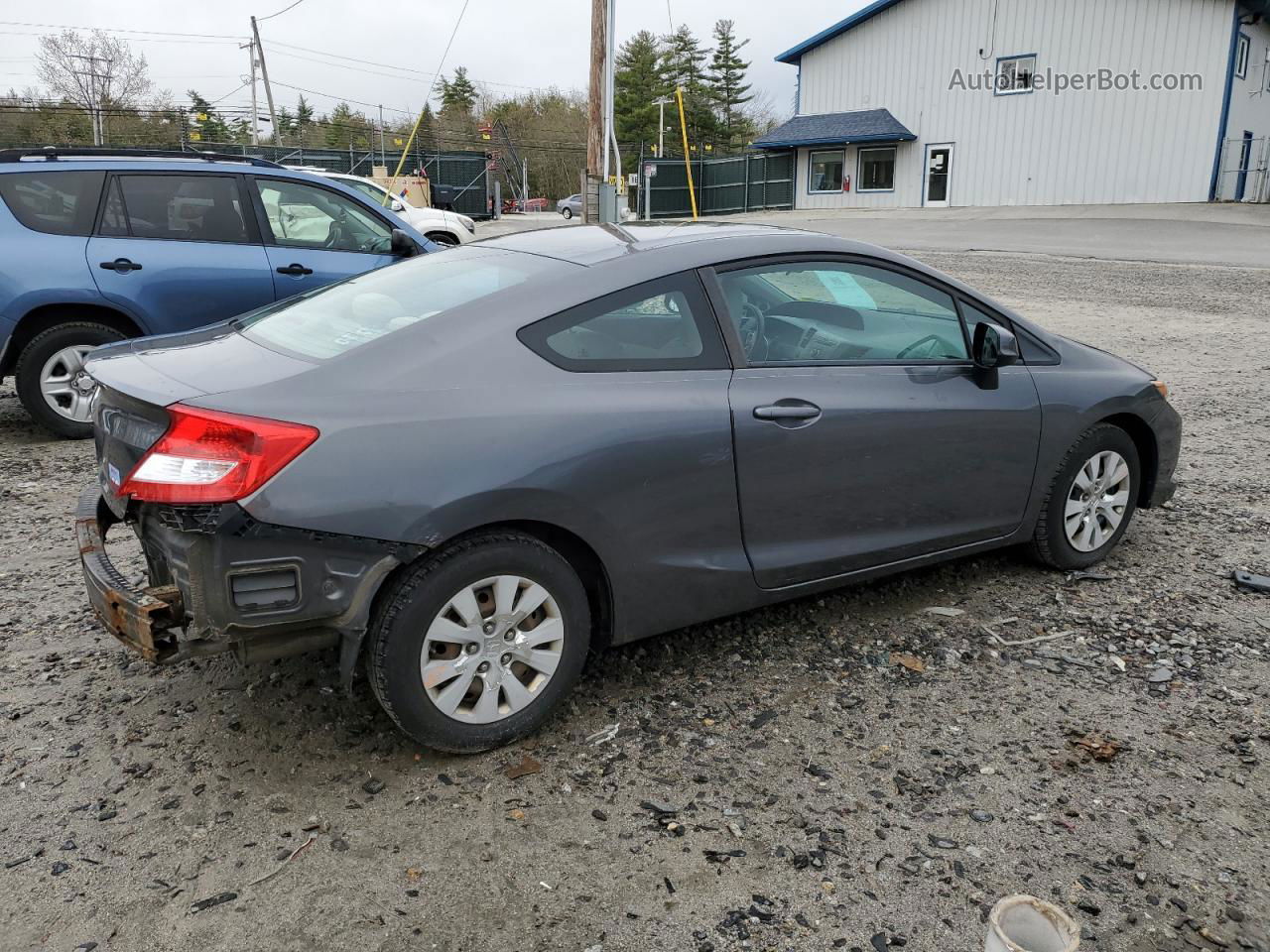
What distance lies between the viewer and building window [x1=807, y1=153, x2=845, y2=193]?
41.2m

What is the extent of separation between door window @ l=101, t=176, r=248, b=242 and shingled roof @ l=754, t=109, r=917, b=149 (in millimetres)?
34826

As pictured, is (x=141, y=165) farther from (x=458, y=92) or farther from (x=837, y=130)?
(x=458, y=92)

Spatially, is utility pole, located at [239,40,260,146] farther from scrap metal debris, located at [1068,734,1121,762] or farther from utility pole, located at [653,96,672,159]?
Result: scrap metal debris, located at [1068,734,1121,762]

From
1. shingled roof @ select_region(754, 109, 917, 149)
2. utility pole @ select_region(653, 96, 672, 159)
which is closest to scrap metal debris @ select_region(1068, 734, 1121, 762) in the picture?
shingled roof @ select_region(754, 109, 917, 149)

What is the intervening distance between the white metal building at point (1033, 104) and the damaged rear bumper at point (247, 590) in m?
36.4

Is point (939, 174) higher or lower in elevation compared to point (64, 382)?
higher

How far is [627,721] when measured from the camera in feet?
11.1

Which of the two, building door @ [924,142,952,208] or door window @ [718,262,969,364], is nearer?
door window @ [718,262,969,364]

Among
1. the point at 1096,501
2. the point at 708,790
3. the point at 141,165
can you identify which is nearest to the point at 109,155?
the point at 141,165

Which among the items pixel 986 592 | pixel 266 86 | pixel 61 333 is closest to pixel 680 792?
pixel 986 592

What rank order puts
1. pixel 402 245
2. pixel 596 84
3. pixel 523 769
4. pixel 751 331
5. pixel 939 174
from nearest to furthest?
pixel 523 769
pixel 751 331
pixel 402 245
pixel 596 84
pixel 939 174

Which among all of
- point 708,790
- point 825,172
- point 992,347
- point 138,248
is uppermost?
point 825,172

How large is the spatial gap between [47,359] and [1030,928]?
6626mm

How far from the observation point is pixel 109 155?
23.6 ft
